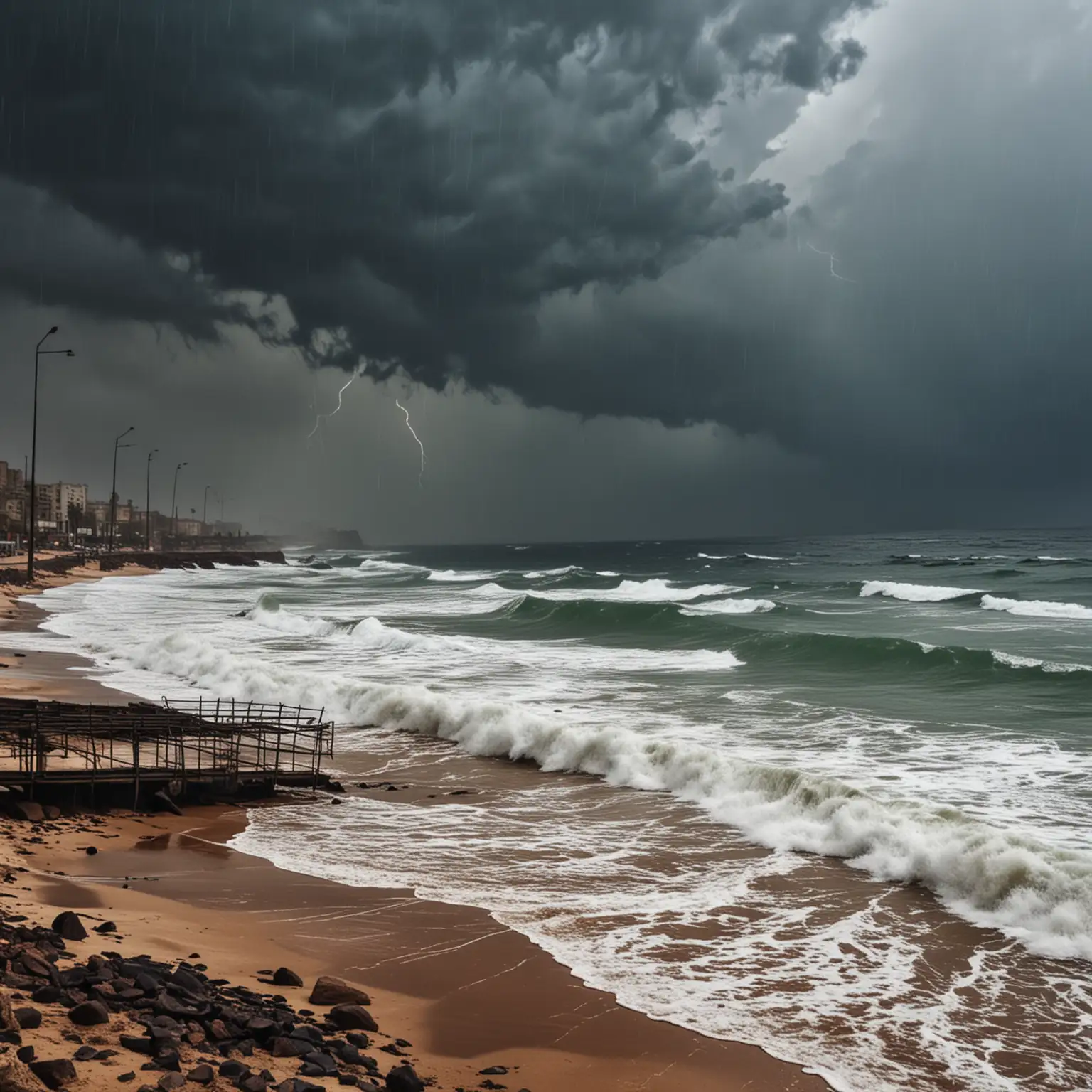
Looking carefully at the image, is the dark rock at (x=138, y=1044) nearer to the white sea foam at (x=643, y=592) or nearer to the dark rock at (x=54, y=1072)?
the dark rock at (x=54, y=1072)

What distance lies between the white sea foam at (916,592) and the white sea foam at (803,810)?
46.3 meters

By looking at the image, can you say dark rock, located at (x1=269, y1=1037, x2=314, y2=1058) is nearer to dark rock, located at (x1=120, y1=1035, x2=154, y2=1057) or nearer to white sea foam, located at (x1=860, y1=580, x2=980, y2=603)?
dark rock, located at (x1=120, y1=1035, x2=154, y2=1057)

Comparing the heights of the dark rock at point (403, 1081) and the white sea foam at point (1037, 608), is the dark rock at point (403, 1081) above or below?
below

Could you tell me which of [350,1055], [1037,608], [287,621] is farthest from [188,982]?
[1037,608]

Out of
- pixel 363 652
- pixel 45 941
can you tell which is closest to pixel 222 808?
pixel 45 941

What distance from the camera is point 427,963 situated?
29.5ft

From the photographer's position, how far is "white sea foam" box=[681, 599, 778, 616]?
54034mm

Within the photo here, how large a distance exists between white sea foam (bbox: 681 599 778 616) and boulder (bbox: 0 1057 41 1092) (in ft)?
152

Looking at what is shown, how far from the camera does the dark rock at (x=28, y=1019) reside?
223 inches

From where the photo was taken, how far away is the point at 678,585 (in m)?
82.8

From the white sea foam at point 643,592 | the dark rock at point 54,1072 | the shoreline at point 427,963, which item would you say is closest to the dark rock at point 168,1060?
the dark rock at point 54,1072

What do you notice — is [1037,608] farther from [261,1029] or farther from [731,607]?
[261,1029]

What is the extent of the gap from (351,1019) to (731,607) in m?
51.2

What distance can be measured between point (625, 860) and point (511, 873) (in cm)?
156
